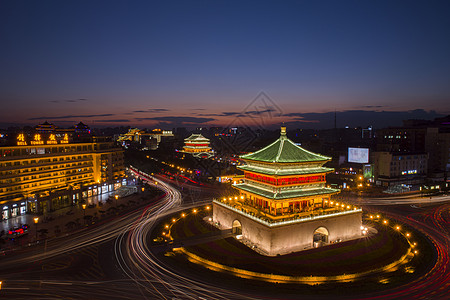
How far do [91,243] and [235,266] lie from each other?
1756 centimetres

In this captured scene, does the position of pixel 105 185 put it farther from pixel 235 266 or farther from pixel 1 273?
pixel 235 266

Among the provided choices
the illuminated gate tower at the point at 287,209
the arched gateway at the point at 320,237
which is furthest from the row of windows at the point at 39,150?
the arched gateway at the point at 320,237

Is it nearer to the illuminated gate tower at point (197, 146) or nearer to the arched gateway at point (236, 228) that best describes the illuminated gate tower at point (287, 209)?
the arched gateway at point (236, 228)

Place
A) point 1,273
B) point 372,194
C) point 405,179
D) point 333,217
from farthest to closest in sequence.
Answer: point 405,179 → point 372,194 → point 333,217 → point 1,273

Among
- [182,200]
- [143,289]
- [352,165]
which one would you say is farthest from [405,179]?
[143,289]

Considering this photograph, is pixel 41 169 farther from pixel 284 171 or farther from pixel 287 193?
pixel 287 193

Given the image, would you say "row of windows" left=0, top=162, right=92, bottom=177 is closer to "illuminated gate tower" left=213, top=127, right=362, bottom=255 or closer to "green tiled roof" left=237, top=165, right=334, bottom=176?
"illuminated gate tower" left=213, top=127, right=362, bottom=255

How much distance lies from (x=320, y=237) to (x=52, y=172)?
49397 mm

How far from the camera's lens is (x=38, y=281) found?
25938mm

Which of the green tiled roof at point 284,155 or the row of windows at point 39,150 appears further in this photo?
the row of windows at point 39,150

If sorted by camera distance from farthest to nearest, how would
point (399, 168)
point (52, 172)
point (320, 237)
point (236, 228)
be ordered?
point (399, 168)
point (52, 172)
point (236, 228)
point (320, 237)

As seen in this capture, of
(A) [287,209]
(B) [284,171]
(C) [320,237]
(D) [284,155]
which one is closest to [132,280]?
(A) [287,209]

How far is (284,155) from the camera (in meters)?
37.9

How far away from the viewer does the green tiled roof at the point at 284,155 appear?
122 ft
